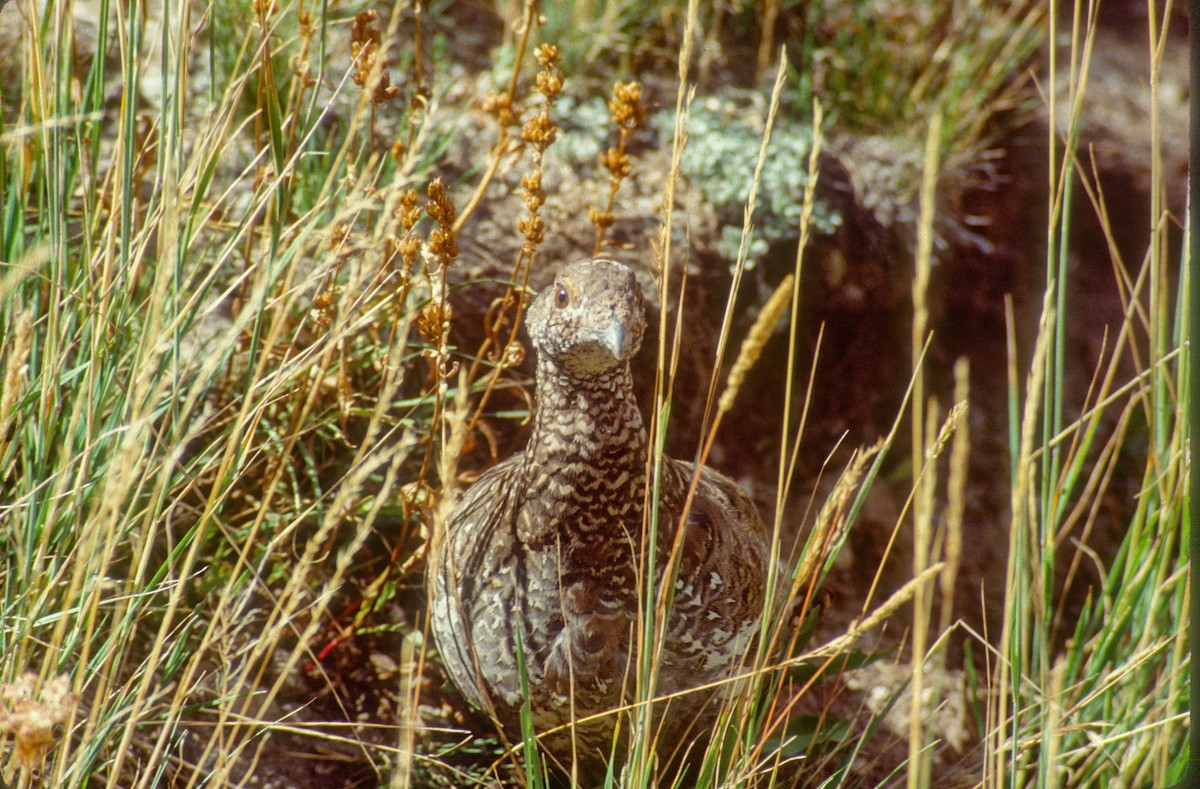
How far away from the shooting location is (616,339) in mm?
1681

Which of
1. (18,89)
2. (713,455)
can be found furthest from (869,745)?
(18,89)

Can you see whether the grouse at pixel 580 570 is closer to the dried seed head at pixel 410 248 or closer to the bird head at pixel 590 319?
the bird head at pixel 590 319

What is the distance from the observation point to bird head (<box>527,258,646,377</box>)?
A: 1.71m

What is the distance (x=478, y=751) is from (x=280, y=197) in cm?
131

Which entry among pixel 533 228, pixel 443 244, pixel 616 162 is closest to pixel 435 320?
pixel 443 244

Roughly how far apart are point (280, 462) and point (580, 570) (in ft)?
2.10

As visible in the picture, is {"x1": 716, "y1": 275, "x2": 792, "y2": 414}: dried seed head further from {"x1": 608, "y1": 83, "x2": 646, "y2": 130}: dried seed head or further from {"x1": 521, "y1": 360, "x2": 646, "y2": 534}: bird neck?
{"x1": 608, "y1": 83, "x2": 646, "y2": 130}: dried seed head

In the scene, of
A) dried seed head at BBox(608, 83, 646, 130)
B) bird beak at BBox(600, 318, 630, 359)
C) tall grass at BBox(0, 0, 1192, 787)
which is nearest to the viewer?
tall grass at BBox(0, 0, 1192, 787)

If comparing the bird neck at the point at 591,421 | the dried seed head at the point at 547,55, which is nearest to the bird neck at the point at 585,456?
the bird neck at the point at 591,421

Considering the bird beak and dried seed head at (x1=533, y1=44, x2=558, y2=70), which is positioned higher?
dried seed head at (x1=533, y1=44, x2=558, y2=70)

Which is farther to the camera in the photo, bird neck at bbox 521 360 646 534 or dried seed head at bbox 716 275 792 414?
bird neck at bbox 521 360 646 534

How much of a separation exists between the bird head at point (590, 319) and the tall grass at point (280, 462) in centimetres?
18

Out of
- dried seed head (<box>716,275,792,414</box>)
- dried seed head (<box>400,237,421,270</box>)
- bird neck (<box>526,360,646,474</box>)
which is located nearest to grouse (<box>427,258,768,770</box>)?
bird neck (<box>526,360,646,474</box>)

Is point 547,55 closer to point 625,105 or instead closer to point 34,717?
point 625,105
